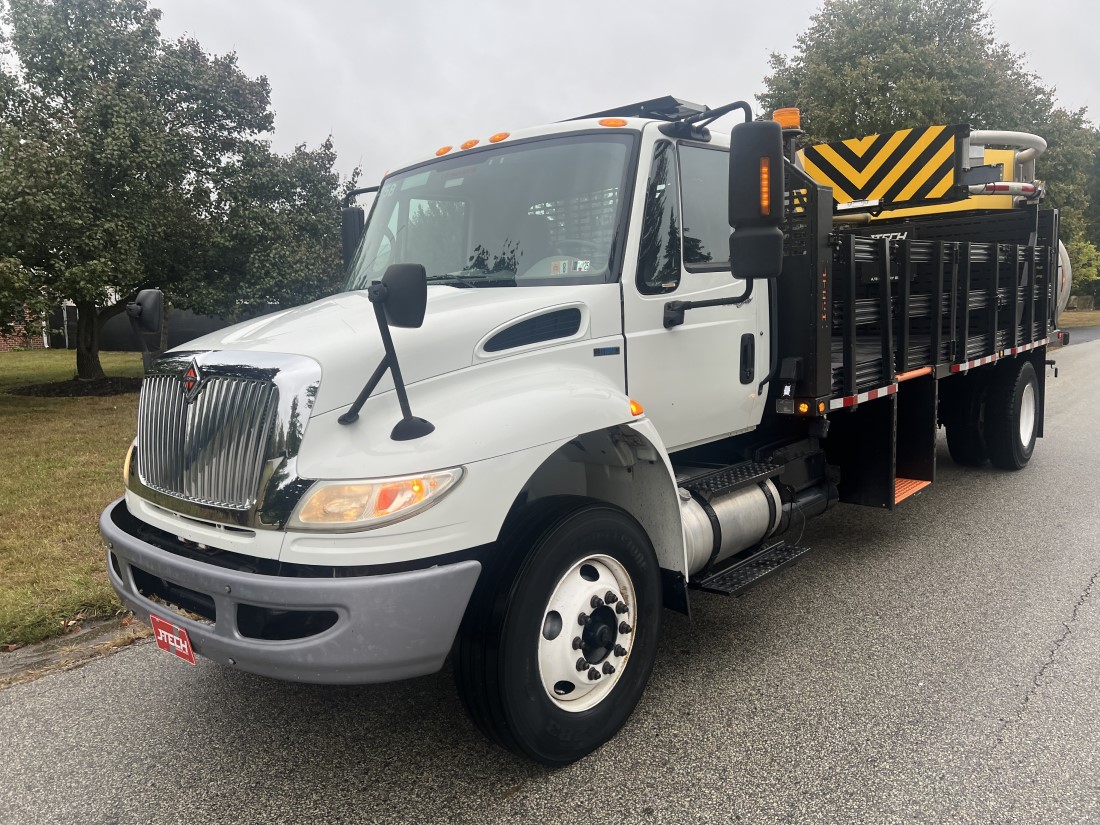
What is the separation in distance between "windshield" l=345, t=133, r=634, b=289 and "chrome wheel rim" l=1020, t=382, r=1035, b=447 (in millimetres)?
5834

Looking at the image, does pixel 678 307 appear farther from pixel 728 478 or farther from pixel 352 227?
pixel 352 227

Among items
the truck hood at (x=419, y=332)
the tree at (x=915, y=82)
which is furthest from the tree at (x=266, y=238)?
the tree at (x=915, y=82)

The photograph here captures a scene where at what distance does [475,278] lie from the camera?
3.58 m

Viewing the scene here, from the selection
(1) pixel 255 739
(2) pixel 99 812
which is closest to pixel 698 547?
(1) pixel 255 739

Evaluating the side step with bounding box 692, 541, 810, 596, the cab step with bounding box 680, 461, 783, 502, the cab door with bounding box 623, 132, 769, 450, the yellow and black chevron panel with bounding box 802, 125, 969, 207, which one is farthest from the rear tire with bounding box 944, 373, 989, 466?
the cab door with bounding box 623, 132, 769, 450

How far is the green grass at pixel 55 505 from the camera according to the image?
4.61m

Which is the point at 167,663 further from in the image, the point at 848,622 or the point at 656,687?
the point at 848,622

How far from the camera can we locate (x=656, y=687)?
12.0 feet

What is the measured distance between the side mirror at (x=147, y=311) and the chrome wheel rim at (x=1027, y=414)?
7.24m

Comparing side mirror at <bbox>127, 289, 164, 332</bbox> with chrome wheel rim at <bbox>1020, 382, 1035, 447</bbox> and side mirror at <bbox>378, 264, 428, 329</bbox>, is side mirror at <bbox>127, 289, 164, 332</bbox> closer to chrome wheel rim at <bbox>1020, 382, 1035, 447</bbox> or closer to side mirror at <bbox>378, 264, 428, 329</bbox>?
side mirror at <bbox>378, 264, 428, 329</bbox>

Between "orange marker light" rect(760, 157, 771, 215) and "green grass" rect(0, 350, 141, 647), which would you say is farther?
"green grass" rect(0, 350, 141, 647)

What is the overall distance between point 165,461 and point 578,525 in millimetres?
1532

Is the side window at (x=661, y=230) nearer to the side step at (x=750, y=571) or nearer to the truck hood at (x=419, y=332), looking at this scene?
the truck hood at (x=419, y=332)

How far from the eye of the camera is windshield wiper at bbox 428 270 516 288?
3.50m
